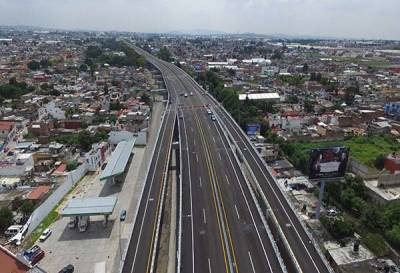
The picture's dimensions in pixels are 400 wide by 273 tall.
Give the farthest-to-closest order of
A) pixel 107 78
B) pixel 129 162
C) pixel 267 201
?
1. pixel 107 78
2. pixel 129 162
3. pixel 267 201

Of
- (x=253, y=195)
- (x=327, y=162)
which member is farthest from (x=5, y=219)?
(x=327, y=162)

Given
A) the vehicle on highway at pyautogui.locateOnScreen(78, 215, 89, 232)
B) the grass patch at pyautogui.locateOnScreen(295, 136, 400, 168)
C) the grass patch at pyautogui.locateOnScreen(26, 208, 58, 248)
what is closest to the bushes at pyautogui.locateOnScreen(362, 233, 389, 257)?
the grass patch at pyautogui.locateOnScreen(295, 136, 400, 168)

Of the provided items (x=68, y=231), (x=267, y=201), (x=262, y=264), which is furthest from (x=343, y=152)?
(x=68, y=231)

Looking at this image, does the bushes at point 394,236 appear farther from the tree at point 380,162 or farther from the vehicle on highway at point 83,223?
the vehicle on highway at point 83,223

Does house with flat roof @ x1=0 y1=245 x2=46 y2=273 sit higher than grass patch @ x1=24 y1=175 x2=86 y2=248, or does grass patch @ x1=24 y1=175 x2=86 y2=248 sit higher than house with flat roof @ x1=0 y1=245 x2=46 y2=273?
house with flat roof @ x1=0 y1=245 x2=46 y2=273

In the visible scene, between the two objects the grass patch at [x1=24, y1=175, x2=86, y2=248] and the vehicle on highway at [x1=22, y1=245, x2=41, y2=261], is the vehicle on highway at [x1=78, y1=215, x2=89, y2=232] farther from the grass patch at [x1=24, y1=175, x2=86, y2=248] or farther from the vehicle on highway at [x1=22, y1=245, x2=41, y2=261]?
the vehicle on highway at [x1=22, y1=245, x2=41, y2=261]

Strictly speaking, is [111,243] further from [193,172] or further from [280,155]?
[280,155]
